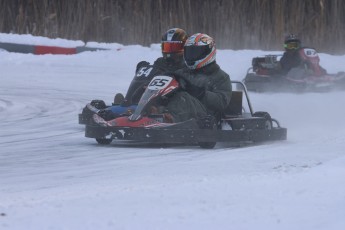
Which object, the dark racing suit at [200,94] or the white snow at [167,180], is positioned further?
the dark racing suit at [200,94]

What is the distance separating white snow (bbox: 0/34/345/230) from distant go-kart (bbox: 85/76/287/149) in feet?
0.39

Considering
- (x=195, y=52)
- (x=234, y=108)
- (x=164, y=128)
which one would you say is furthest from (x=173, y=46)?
(x=164, y=128)

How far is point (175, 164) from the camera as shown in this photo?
7.18 metres

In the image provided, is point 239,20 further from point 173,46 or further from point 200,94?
point 200,94

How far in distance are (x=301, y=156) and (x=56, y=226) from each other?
3.42 metres

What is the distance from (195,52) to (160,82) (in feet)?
2.28

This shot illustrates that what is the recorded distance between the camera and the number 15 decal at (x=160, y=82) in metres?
8.58

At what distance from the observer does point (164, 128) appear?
328 inches

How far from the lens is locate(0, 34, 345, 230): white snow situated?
4910 millimetres

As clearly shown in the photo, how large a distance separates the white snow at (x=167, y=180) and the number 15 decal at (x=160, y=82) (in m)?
0.58

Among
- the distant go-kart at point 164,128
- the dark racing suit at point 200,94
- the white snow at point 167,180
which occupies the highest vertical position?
the dark racing suit at point 200,94

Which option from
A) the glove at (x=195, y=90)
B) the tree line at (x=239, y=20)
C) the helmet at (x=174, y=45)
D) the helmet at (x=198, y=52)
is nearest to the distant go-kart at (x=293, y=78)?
the tree line at (x=239, y=20)

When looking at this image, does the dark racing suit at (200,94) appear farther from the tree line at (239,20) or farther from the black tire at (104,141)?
the tree line at (239,20)

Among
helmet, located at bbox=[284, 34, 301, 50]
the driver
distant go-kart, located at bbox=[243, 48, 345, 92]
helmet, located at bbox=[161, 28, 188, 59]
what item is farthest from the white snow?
helmet, located at bbox=[284, 34, 301, 50]
